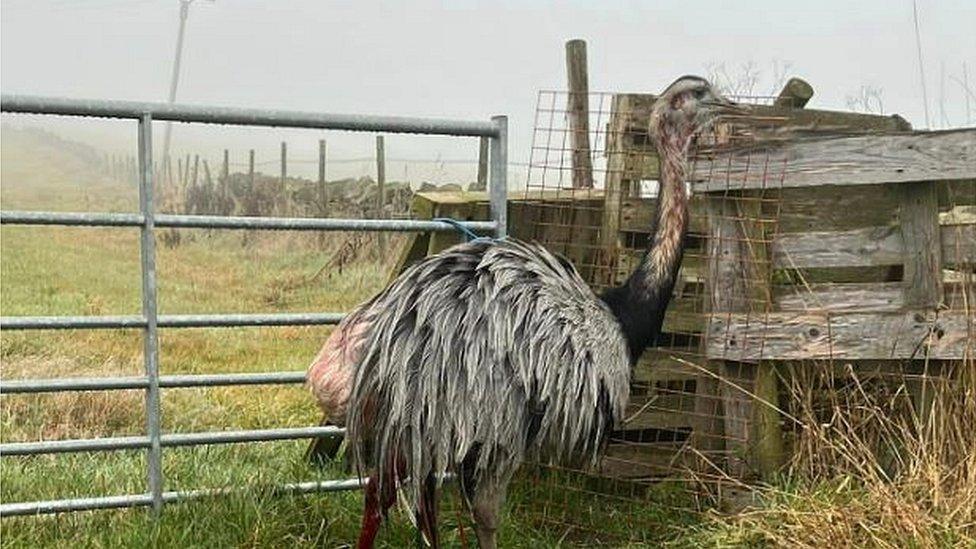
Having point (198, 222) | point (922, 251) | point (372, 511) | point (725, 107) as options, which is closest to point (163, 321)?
point (198, 222)

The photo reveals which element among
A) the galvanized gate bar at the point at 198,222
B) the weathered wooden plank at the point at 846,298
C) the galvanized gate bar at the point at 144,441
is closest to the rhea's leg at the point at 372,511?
the galvanized gate bar at the point at 144,441

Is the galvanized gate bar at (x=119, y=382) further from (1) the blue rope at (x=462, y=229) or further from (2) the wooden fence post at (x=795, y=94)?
(2) the wooden fence post at (x=795, y=94)

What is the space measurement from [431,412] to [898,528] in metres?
1.63

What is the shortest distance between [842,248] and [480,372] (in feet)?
5.32

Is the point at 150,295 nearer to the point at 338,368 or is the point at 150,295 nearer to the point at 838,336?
the point at 338,368

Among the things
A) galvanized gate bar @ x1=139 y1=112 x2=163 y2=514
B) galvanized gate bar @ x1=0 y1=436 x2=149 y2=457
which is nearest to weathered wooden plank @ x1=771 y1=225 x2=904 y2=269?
galvanized gate bar @ x1=139 y1=112 x2=163 y2=514

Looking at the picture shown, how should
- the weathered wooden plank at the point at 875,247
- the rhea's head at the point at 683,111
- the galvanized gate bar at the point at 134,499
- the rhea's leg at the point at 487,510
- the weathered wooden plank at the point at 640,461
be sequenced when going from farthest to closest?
the weathered wooden plank at the point at 640,461 < the rhea's head at the point at 683,111 < the weathered wooden plank at the point at 875,247 < the galvanized gate bar at the point at 134,499 < the rhea's leg at the point at 487,510

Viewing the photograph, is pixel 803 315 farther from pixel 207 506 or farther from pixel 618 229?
pixel 207 506

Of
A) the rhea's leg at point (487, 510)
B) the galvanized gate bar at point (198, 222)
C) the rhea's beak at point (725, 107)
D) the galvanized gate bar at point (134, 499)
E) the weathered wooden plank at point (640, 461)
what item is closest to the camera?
the rhea's leg at point (487, 510)

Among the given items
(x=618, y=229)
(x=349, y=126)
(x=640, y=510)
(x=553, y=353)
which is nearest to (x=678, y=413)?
(x=640, y=510)

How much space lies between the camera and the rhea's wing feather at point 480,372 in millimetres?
4277

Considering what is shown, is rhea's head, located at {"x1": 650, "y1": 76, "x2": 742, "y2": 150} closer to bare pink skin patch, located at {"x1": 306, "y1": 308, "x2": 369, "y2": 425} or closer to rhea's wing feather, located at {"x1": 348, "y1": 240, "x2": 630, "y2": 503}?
rhea's wing feather, located at {"x1": 348, "y1": 240, "x2": 630, "y2": 503}

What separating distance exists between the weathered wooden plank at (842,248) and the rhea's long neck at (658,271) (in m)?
0.43

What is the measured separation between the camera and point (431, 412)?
14.0 feet
